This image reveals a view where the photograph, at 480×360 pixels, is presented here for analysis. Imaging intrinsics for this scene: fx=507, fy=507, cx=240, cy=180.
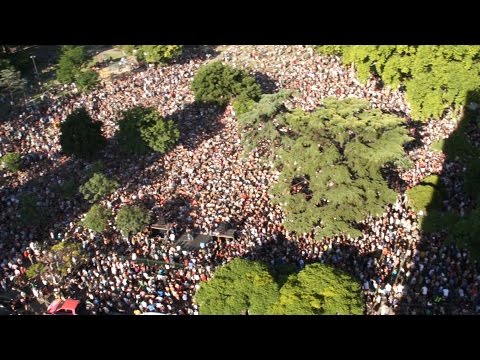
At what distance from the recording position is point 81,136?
30.7 meters

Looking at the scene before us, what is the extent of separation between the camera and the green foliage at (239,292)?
19266 millimetres

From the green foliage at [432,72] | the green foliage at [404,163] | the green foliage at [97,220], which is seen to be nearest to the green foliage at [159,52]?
the green foliage at [432,72]

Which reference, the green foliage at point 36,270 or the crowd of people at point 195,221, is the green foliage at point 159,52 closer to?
the crowd of people at point 195,221

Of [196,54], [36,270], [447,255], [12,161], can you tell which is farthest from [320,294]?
[196,54]

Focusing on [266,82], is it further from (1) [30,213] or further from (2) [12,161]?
(1) [30,213]

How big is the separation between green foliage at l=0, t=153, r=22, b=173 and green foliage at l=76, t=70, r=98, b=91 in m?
9.13

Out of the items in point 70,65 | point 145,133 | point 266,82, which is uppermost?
point 70,65

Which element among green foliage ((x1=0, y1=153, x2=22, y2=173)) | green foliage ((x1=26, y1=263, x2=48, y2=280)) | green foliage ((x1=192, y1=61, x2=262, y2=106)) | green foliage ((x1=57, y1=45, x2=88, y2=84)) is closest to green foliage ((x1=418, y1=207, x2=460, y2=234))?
green foliage ((x1=192, y1=61, x2=262, y2=106))

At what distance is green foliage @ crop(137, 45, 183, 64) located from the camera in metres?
40.1

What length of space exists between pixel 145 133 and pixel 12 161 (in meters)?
8.21

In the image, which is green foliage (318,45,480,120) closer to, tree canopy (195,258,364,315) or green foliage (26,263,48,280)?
tree canopy (195,258,364,315)

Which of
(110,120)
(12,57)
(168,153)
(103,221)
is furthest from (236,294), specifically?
(12,57)

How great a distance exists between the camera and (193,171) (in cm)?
2927

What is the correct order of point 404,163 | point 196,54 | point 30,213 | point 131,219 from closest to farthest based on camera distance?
point 131,219
point 404,163
point 30,213
point 196,54
